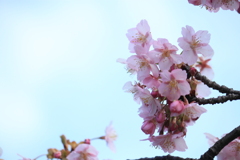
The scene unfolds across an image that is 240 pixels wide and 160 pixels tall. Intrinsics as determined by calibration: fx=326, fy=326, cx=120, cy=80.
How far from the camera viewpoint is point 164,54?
285 cm

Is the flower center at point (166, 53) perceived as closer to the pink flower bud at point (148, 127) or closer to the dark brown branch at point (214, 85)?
the dark brown branch at point (214, 85)

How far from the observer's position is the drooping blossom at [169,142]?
2.84 metres

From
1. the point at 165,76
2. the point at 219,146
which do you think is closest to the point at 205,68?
the point at 165,76

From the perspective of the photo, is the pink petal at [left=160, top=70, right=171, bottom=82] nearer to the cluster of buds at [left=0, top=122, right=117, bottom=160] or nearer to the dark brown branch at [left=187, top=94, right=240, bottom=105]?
the dark brown branch at [left=187, top=94, right=240, bottom=105]

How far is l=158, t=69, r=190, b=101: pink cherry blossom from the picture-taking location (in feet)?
9.13

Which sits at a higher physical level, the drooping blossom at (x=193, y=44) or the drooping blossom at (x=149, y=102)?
the drooping blossom at (x=193, y=44)

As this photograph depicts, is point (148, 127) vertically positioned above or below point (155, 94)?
below

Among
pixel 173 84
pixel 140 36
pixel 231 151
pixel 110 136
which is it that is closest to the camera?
pixel 173 84

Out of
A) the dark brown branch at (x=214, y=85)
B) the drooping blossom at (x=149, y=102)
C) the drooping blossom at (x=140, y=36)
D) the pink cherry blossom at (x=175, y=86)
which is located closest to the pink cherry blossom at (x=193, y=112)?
the pink cherry blossom at (x=175, y=86)

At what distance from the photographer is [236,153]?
9.13 ft

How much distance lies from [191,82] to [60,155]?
4.47 ft

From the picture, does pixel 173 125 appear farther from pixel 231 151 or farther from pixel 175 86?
pixel 231 151

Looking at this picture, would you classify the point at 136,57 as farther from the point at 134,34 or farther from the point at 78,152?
the point at 78,152

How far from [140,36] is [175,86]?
69cm
